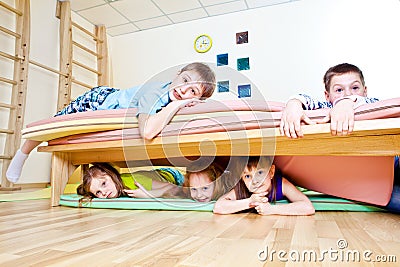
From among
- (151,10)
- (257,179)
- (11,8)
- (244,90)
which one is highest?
(151,10)

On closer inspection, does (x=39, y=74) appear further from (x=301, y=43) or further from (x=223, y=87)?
(x=301, y=43)

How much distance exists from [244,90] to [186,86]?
1.93 metres

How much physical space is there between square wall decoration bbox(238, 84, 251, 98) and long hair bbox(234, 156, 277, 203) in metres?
2.03

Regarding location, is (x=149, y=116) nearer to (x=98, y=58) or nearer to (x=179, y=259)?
(x=179, y=259)

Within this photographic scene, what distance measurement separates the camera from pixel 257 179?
1.11 metres

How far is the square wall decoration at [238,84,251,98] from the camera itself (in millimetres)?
3143

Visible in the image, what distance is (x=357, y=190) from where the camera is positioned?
1096 millimetres

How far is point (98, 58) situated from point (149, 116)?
284 centimetres

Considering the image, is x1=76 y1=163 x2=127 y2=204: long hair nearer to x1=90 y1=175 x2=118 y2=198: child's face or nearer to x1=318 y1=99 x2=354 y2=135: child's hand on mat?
x1=90 y1=175 x2=118 y2=198: child's face

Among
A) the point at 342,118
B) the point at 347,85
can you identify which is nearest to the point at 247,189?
the point at 342,118

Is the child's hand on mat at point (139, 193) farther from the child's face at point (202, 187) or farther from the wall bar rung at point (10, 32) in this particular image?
the wall bar rung at point (10, 32)

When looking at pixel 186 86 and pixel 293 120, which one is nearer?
pixel 293 120

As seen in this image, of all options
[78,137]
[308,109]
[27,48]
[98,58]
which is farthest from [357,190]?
[98,58]

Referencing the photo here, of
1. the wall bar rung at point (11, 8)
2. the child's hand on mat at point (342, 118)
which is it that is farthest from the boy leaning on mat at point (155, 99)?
the wall bar rung at point (11, 8)
